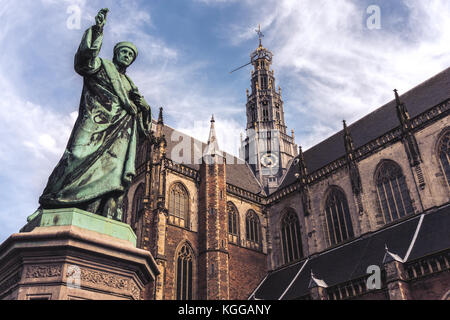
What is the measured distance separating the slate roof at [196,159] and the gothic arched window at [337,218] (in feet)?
21.3

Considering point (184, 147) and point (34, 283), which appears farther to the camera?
point (184, 147)

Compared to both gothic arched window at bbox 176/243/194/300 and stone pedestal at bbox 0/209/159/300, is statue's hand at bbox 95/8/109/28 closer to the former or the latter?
stone pedestal at bbox 0/209/159/300

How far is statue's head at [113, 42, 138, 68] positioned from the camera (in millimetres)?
5609

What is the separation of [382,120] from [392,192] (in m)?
5.72

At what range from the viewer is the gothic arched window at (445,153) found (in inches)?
786

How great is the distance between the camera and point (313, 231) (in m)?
24.5

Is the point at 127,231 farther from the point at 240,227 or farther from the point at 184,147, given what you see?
the point at 184,147

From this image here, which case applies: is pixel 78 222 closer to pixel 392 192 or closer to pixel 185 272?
pixel 185 272

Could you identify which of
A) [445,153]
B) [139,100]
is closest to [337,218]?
[445,153]

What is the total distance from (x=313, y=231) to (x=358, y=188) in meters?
3.76

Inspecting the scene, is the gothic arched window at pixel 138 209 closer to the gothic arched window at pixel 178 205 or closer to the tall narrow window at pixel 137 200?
the tall narrow window at pixel 137 200

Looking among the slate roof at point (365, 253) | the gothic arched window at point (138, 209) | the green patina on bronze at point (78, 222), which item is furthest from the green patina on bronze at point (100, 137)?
the gothic arched window at point (138, 209)

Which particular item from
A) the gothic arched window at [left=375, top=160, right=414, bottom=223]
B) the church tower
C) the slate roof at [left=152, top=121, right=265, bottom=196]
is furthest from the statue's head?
the church tower
